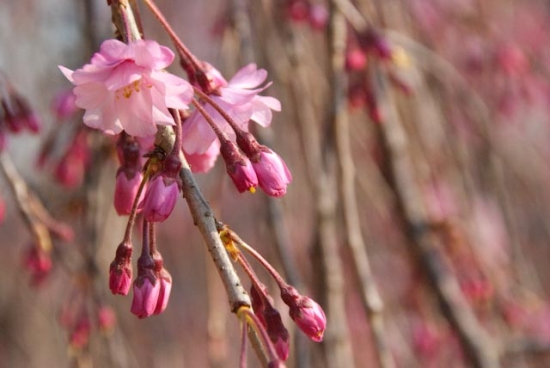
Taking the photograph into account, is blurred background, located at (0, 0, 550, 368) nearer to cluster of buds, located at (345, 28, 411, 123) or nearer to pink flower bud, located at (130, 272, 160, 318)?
cluster of buds, located at (345, 28, 411, 123)

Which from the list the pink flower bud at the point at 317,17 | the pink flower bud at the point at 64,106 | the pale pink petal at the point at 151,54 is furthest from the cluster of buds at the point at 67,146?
the pale pink petal at the point at 151,54

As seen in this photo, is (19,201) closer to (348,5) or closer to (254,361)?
(348,5)

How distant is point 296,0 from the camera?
2.99 m

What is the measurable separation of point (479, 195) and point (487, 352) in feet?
4.65

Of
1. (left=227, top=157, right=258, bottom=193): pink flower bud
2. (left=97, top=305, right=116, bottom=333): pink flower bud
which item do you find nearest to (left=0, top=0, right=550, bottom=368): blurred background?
(left=97, top=305, right=116, bottom=333): pink flower bud

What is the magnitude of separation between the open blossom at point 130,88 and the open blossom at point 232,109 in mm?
93

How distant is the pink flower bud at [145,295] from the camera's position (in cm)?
127

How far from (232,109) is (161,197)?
0.30m

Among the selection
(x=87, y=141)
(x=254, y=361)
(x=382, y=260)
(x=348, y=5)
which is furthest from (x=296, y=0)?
(x=254, y=361)

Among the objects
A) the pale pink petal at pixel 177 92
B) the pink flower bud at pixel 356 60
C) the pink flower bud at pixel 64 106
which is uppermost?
the pink flower bud at pixel 64 106

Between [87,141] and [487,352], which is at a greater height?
[87,141]

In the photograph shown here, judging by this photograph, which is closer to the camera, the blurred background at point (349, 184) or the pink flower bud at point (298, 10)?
the blurred background at point (349, 184)

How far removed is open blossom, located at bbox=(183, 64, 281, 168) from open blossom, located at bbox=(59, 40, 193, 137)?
9cm

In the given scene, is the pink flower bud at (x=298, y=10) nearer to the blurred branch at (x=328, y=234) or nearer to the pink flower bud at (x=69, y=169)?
the blurred branch at (x=328, y=234)
